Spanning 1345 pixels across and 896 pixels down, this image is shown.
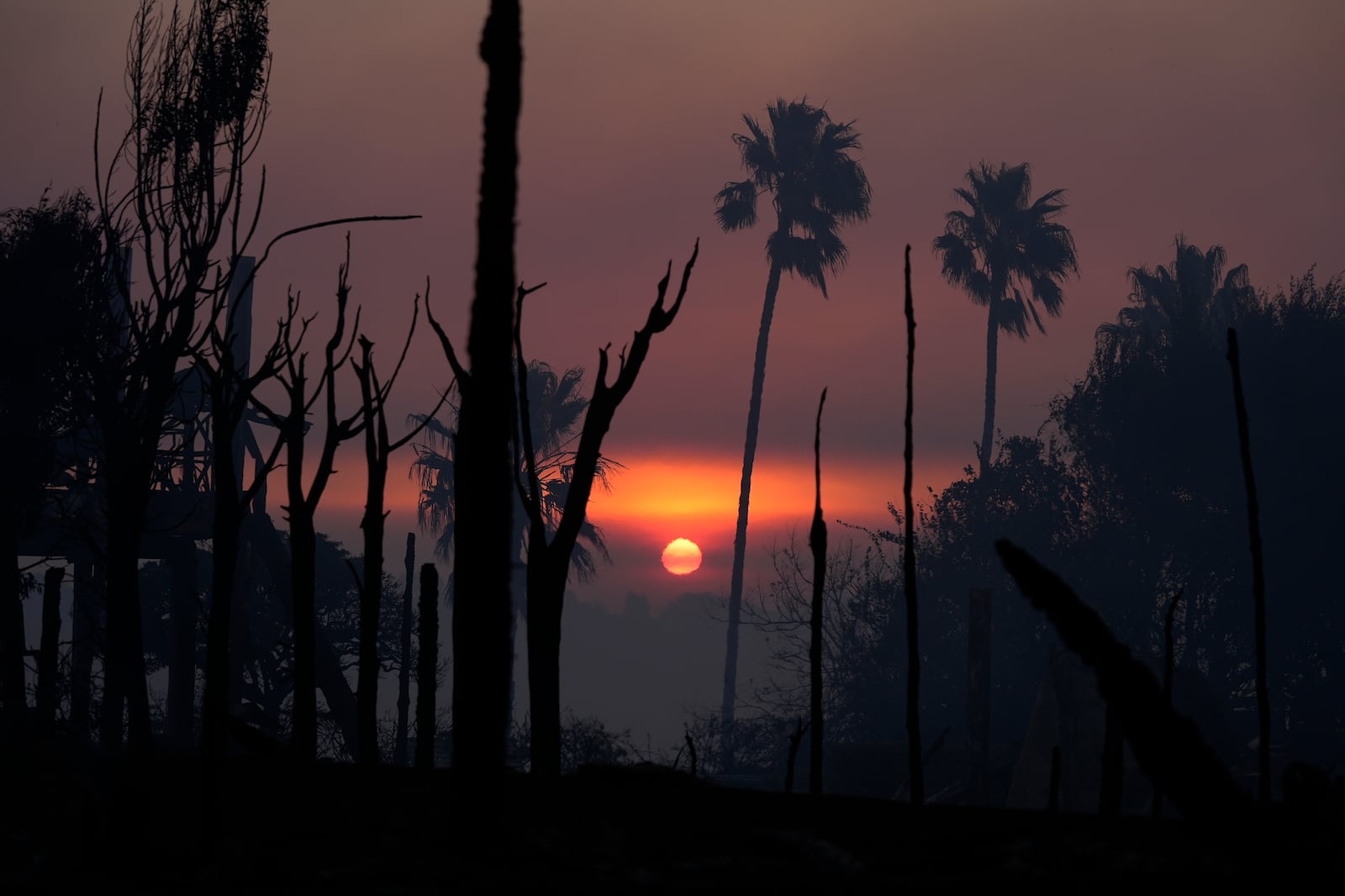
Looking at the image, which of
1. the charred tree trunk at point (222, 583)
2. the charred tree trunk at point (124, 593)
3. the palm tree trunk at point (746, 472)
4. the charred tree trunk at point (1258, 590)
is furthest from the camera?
the palm tree trunk at point (746, 472)

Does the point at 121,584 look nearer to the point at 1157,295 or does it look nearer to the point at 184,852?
the point at 184,852

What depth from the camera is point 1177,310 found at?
3828 centimetres

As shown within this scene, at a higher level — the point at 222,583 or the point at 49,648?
the point at 222,583

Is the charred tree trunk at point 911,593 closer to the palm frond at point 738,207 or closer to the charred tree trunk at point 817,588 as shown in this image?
the charred tree trunk at point 817,588

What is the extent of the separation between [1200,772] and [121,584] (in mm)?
14818

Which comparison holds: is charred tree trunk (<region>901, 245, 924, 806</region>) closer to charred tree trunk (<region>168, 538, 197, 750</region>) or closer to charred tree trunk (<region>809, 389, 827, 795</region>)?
charred tree trunk (<region>809, 389, 827, 795</region>)

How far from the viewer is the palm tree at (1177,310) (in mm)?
37719

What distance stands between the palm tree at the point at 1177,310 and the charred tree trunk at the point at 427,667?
2528 cm

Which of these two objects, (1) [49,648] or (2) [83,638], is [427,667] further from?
(2) [83,638]

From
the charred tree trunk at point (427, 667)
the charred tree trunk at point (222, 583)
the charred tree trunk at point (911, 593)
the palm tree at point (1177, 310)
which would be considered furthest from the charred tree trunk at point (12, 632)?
the palm tree at point (1177, 310)

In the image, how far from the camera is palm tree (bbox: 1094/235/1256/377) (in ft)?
124

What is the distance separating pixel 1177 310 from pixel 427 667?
31554 millimetres

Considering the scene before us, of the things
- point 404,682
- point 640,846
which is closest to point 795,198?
point 404,682

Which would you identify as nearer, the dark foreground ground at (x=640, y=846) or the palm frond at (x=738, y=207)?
the dark foreground ground at (x=640, y=846)
